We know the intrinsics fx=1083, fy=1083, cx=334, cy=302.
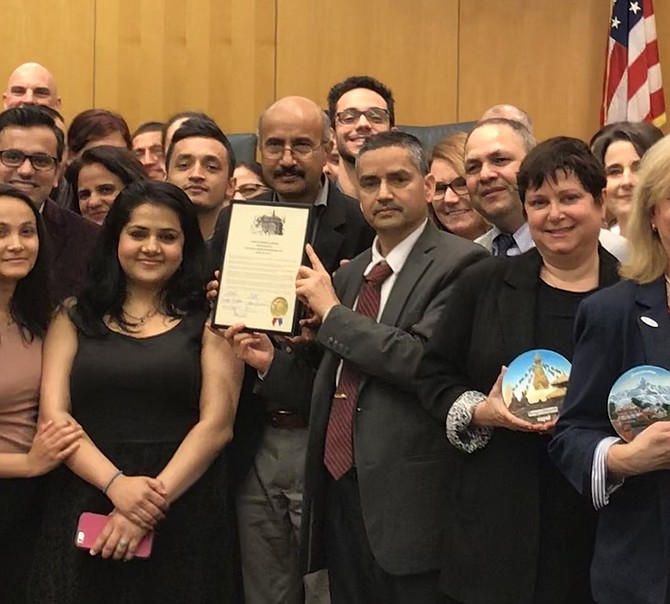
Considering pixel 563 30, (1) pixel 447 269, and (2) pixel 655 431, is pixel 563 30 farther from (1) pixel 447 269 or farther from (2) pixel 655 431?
(2) pixel 655 431

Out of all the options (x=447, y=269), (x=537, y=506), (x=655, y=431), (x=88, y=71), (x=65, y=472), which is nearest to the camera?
(x=655, y=431)

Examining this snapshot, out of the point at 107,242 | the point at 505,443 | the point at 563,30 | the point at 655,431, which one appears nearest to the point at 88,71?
the point at 563,30

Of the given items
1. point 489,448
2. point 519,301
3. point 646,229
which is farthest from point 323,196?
point 646,229

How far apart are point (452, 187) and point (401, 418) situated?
4.24 feet

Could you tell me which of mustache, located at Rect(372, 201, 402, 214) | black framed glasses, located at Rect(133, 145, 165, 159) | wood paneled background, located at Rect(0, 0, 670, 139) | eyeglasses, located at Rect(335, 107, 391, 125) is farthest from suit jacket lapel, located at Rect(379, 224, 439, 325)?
wood paneled background, located at Rect(0, 0, 670, 139)

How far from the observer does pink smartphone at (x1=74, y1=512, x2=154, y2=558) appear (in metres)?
2.92

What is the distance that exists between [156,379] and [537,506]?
1.13 metres

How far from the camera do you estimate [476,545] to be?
251 cm

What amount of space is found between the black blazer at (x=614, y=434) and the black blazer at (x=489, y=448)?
25 cm

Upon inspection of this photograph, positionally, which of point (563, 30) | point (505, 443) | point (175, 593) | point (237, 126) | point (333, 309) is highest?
point (563, 30)

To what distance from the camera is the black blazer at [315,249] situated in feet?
10.3

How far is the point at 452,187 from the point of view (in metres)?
3.82

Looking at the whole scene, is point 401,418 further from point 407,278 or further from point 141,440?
point 141,440

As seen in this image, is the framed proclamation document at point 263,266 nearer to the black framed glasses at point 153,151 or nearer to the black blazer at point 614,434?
the black blazer at point 614,434
